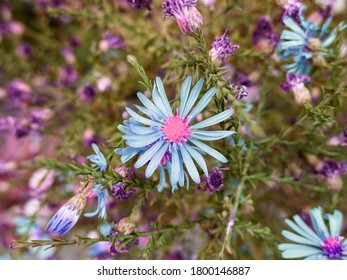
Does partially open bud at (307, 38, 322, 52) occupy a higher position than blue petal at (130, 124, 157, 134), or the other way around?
partially open bud at (307, 38, 322, 52)

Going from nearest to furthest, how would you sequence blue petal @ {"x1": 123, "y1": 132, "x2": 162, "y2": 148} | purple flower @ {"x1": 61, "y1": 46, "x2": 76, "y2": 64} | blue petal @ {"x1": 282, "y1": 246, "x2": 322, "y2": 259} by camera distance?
blue petal @ {"x1": 123, "y1": 132, "x2": 162, "y2": 148} → blue petal @ {"x1": 282, "y1": 246, "x2": 322, "y2": 259} → purple flower @ {"x1": 61, "y1": 46, "x2": 76, "y2": 64}

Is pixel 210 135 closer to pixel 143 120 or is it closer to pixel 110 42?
pixel 143 120

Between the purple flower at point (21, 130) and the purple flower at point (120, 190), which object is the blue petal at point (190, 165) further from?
the purple flower at point (21, 130)

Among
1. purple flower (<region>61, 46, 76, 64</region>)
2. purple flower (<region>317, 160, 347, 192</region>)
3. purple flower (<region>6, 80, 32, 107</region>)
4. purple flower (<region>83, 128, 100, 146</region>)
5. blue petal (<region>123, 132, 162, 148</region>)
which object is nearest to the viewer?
blue petal (<region>123, 132, 162, 148</region>)

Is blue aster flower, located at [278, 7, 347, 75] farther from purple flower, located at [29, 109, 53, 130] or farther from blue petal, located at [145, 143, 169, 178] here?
purple flower, located at [29, 109, 53, 130]

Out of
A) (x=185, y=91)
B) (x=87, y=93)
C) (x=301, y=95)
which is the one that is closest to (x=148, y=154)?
(x=185, y=91)

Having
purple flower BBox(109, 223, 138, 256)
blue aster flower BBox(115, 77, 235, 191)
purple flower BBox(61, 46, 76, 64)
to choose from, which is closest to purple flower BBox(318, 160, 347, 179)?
blue aster flower BBox(115, 77, 235, 191)
